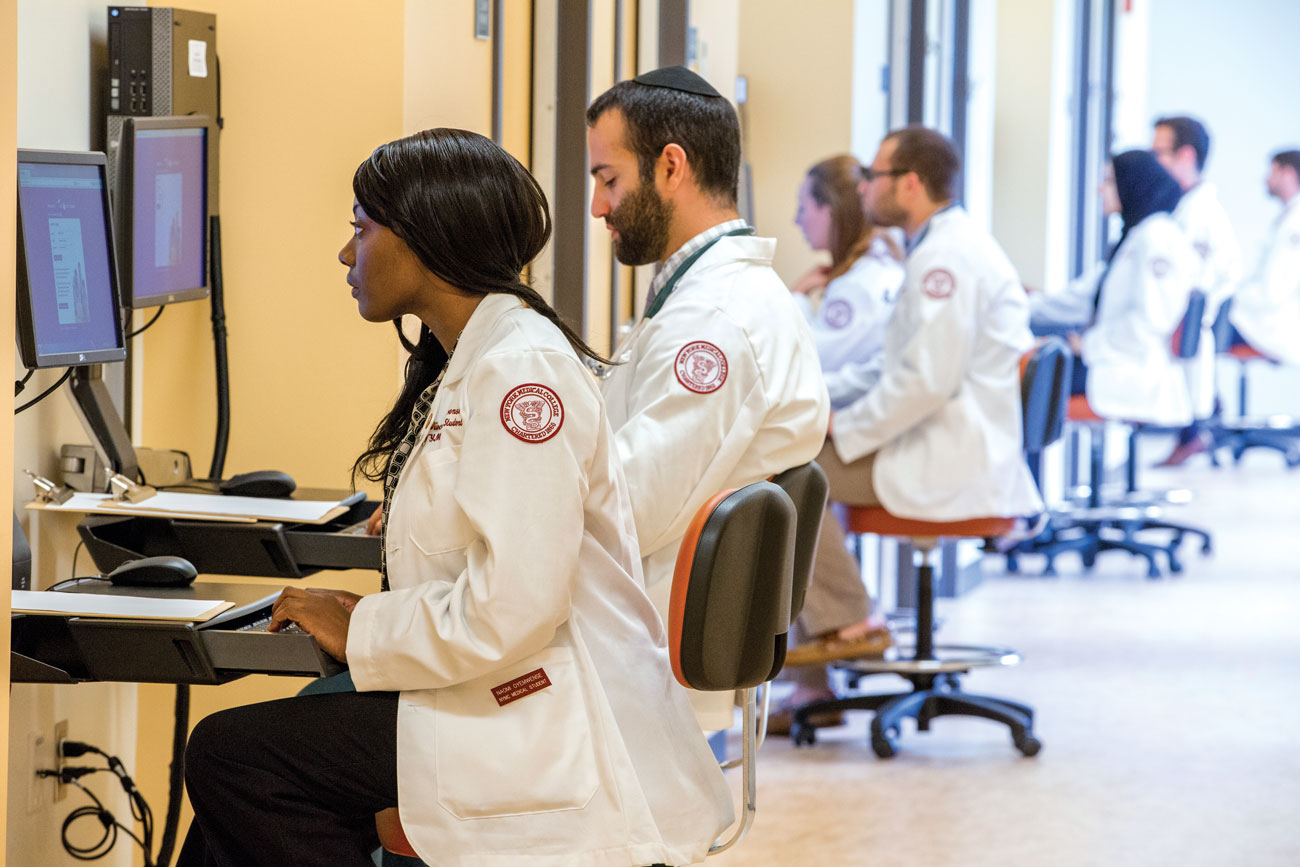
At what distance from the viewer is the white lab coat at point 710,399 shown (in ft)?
7.73


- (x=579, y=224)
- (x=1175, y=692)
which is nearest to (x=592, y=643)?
(x=579, y=224)

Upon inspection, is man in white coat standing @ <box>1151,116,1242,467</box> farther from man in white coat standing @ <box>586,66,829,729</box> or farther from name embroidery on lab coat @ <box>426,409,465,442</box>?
name embroidery on lab coat @ <box>426,409,465,442</box>

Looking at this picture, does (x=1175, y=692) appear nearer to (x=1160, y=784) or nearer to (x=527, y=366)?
(x=1160, y=784)

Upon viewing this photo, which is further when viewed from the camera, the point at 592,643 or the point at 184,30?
the point at 184,30

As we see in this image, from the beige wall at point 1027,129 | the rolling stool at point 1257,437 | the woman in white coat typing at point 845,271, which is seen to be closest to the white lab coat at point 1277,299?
the rolling stool at point 1257,437

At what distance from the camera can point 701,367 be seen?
2.38 meters

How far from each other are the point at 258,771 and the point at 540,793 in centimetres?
31

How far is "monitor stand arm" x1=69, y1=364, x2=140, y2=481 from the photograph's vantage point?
237 cm

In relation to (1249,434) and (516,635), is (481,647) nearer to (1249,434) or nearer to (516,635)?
(516,635)

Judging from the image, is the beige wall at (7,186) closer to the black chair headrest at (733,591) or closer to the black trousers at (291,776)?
the black trousers at (291,776)

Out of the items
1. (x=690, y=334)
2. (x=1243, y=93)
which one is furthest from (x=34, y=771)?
(x=1243, y=93)

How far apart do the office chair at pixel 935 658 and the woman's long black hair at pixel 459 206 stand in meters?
2.17

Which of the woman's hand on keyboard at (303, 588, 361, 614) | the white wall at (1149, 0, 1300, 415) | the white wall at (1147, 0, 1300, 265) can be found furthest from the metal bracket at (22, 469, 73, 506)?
the white wall at (1147, 0, 1300, 265)

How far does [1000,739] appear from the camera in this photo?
13.1ft
